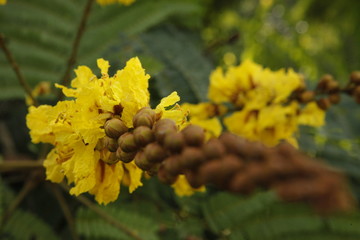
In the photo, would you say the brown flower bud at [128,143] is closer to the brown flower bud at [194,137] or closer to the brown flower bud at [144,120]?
the brown flower bud at [144,120]

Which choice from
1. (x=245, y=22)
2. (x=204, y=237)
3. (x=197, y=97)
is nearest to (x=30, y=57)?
(x=197, y=97)

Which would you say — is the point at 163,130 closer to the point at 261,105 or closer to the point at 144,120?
the point at 144,120

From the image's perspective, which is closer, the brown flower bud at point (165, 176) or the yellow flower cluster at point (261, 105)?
the brown flower bud at point (165, 176)

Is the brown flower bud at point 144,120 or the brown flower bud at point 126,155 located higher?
the brown flower bud at point 144,120

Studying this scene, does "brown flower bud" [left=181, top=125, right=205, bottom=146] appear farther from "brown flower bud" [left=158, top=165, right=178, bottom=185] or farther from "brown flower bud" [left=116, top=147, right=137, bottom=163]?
"brown flower bud" [left=116, top=147, right=137, bottom=163]

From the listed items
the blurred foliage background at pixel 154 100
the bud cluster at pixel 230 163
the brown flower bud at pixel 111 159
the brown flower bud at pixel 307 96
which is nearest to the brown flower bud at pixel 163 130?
the bud cluster at pixel 230 163

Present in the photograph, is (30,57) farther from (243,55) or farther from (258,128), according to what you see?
(243,55)

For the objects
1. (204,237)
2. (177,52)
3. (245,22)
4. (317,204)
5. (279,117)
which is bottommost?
(317,204)
